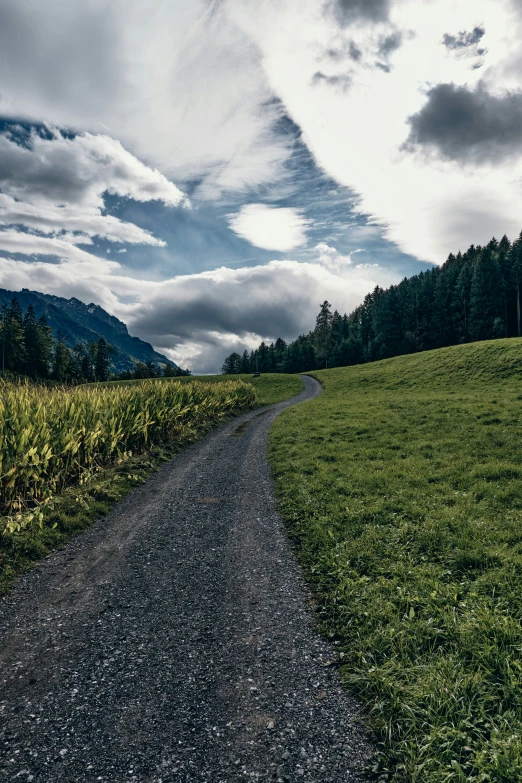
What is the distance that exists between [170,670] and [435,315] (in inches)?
3637

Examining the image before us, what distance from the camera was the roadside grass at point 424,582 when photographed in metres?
3.57

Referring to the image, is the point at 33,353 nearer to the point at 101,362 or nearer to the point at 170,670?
the point at 101,362

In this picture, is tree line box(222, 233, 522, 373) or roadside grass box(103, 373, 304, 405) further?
tree line box(222, 233, 522, 373)

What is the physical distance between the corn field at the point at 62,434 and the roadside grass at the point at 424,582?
20.3ft

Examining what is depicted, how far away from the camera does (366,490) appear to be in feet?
33.4

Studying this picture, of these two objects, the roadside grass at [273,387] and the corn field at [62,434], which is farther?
the roadside grass at [273,387]

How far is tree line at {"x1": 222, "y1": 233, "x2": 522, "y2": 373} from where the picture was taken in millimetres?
75375

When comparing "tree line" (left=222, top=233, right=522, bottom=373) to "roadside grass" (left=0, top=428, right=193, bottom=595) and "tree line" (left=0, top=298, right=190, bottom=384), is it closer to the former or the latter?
"tree line" (left=0, top=298, right=190, bottom=384)

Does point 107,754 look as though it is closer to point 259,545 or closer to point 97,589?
point 97,589

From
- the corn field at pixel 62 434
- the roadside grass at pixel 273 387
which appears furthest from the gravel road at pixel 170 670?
the roadside grass at pixel 273 387

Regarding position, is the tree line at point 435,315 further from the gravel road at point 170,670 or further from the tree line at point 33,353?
the gravel road at point 170,670

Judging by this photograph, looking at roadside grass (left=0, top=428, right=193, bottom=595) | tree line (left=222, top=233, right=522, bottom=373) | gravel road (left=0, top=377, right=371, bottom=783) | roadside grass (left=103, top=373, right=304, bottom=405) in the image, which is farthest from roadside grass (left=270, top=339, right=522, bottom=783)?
tree line (left=222, top=233, right=522, bottom=373)

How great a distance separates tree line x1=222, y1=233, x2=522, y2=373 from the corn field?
75.8 meters

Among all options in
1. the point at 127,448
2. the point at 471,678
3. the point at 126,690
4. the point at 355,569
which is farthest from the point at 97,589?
the point at 127,448
